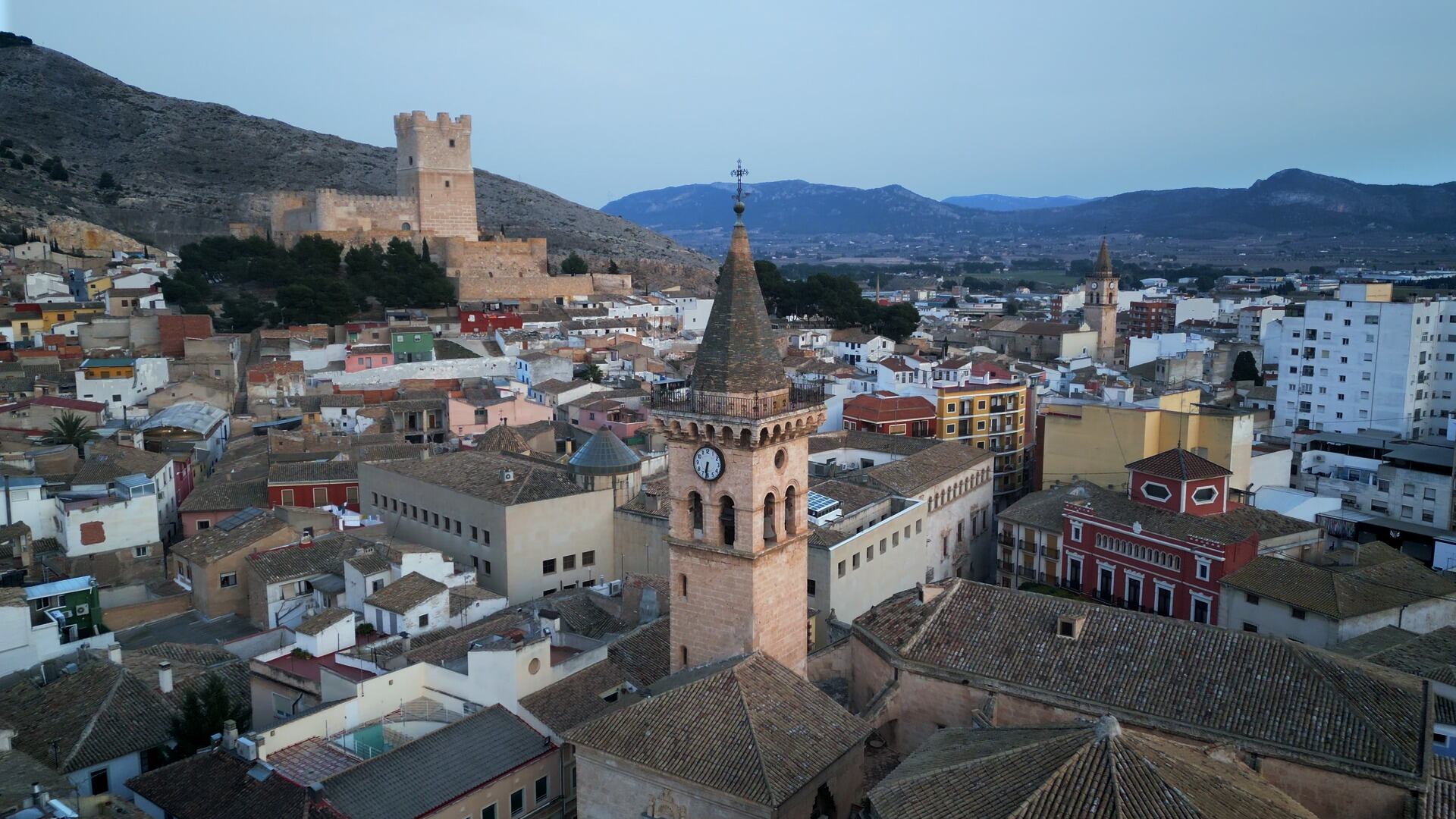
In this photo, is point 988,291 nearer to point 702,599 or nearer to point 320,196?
point 320,196

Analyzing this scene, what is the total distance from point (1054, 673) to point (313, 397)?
37.0 meters

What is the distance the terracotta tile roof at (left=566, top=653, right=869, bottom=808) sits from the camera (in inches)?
549

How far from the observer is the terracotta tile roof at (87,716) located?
18703mm

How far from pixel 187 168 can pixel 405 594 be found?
104808 mm

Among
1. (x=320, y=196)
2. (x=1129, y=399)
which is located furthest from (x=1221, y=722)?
(x=320, y=196)

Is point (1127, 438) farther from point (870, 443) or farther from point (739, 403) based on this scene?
point (739, 403)

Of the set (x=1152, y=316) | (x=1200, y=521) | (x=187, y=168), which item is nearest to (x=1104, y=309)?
(x=1152, y=316)

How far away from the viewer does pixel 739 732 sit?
14.5 m

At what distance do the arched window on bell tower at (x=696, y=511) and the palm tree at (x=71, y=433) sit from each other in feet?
93.3

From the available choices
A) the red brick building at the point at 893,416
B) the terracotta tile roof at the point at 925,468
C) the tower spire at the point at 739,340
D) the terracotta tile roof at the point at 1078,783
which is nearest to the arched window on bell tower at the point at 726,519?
the tower spire at the point at 739,340

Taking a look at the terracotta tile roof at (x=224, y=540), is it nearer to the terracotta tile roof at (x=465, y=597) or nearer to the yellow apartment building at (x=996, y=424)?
the terracotta tile roof at (x=465, y=597)

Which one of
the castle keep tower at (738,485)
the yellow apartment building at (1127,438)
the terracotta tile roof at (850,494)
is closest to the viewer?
the castle keep tower at (738,485)

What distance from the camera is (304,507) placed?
32312mm

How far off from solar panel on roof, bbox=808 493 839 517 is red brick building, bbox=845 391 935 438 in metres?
13.2
